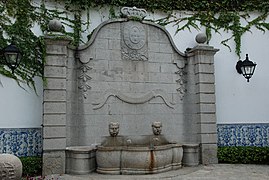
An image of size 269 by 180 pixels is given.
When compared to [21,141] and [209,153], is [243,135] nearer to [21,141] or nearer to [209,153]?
[209,153]

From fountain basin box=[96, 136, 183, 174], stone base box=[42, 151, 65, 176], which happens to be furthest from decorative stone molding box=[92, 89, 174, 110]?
stone base box=[42, 151, 65, 176]

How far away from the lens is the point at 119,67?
24.7 ft

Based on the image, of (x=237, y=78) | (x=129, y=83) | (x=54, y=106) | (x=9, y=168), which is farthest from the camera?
(x=237, y=78)

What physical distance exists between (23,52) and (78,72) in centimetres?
131

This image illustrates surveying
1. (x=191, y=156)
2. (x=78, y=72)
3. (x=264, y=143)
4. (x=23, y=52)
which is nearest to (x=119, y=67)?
(x=78, y=72)

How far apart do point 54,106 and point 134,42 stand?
8.53ft

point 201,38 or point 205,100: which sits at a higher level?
point 201,38

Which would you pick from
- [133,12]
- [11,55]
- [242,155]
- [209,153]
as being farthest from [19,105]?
[242,155]

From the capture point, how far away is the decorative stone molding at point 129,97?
7.20 metres

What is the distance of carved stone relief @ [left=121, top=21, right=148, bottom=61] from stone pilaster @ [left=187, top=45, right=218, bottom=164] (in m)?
1.33

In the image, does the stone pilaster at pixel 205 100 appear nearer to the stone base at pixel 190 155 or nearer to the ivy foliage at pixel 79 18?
the stone base at pixel 190 155

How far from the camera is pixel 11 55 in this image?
6.08 metres

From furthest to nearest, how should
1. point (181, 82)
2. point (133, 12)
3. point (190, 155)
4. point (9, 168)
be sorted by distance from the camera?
point (181, 82)
point (133, 12)
point (190, 155)
point (9, 168)

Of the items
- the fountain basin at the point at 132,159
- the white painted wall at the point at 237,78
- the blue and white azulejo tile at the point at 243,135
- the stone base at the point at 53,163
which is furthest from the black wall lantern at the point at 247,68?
the stone base at the point at 53,163
